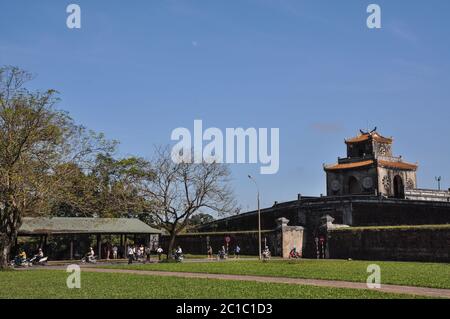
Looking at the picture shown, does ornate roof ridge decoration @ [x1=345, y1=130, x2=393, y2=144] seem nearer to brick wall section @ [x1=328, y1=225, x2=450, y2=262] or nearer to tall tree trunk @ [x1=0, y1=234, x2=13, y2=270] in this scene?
brick wall section @ [x1=328, y1=225, x2=450, y2=262]

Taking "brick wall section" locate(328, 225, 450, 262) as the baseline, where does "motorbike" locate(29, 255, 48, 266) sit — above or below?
below

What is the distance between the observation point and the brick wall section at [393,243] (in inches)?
1340

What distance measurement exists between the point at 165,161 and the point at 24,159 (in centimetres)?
1265

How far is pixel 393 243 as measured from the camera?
3691cm

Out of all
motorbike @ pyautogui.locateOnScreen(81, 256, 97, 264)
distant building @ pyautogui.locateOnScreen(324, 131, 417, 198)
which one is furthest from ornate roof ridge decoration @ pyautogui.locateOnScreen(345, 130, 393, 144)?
motorbike @ pyautogui.locateOnScreen(81, 256, 97, 264)

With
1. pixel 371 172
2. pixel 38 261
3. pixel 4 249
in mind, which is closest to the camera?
pixel 4 249

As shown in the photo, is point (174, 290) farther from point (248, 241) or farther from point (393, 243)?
point (248, 241)

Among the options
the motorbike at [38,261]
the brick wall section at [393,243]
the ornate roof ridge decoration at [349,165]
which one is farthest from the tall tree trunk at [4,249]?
the ornate roof ridge decoration at [349,165]

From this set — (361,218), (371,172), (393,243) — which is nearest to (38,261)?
(393,243)

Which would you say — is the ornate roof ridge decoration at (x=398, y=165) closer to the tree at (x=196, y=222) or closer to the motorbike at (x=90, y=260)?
the tree at (x=196, y=222)

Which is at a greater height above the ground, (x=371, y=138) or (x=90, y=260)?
(x=371, y=138)

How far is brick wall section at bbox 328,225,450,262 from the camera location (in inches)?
1340
